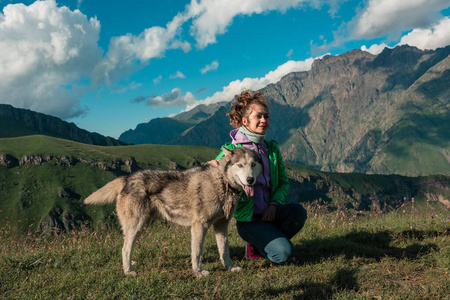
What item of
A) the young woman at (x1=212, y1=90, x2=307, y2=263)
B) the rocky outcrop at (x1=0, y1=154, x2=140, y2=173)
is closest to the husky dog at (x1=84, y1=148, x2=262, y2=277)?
the young woman at (x1=212, y1=90, x2=307, y2=263)

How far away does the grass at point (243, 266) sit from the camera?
16.2ft

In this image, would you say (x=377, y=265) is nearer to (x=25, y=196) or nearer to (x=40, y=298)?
(x=40, y=298)

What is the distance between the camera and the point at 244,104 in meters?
7.20

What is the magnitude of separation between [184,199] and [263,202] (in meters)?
2.02

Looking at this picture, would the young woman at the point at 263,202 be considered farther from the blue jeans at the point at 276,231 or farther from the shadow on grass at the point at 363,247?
the shadow on grass at the point at 363,247

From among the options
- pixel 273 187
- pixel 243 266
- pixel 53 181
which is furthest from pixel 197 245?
pixel 53 181

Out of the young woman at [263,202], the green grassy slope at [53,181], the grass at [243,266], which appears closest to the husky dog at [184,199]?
the young woman at [263,202]

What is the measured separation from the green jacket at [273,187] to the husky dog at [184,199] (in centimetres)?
33

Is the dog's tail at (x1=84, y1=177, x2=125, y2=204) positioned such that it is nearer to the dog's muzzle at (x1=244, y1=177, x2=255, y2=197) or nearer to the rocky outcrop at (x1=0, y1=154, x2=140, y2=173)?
the dog's muzzle at (x1=244, y1=177, x2=255, y2=197)

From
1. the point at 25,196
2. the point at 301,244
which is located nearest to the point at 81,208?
the point at 25,196

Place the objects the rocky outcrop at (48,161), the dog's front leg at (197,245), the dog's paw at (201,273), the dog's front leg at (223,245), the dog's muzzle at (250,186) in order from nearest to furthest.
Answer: the dog's muzzle at (250,186) < the dog's paw at (201,273) < the dog's front leg at (197,245) < the dog's front leg at (223,245) < the rocky outcrop at (48,161)

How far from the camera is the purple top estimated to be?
672cm

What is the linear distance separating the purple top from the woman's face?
320 millimetres

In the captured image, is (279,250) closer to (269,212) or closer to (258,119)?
(269,212)
